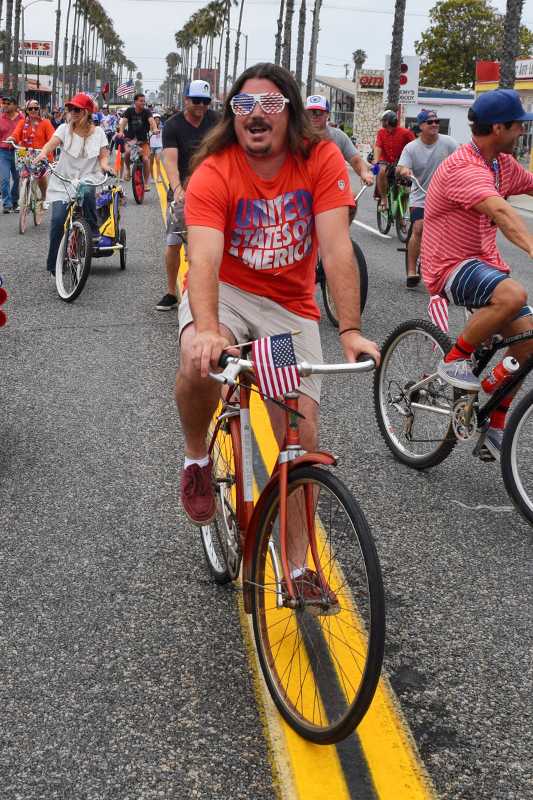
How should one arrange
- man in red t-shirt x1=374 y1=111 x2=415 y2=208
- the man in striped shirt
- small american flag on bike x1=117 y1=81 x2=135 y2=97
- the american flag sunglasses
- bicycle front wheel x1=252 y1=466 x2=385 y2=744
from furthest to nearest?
small american flag on bike x1=117 y1=81 x2=135 y2=97 → man in red t-shirt x1=374 y1=111 x2=415 y2=208 → the man in striped shirt → the american flag sunglasses → bicycle front wheel x1=252 y1=466 x2=385 y2=744

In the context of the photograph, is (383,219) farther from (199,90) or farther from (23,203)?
(199,90)

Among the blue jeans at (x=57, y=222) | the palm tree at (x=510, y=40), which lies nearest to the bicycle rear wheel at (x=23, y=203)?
the blue jeans at (x=57, y=222)

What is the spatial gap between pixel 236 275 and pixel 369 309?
694 cm

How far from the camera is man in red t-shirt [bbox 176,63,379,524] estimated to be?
135 inches

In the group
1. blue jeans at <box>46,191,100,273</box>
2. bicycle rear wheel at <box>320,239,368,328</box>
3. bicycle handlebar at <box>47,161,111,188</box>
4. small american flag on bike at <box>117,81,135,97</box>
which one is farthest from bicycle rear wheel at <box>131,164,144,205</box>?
small american flag on bike at <box>117,81,135,97</box>

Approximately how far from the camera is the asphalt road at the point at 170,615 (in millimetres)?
2982

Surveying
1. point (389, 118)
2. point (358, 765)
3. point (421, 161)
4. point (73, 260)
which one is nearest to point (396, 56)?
point (389, 118)

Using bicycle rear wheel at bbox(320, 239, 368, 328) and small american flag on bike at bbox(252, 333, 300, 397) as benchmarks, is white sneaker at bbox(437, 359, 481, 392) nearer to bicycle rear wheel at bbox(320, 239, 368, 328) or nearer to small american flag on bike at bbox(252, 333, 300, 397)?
small american flag on bike at bbox(252, 333, 300, 397)

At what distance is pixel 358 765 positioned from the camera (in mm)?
2977

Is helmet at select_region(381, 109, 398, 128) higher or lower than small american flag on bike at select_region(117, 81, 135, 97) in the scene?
lower

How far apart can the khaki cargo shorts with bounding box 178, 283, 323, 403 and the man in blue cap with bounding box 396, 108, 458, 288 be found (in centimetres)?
841

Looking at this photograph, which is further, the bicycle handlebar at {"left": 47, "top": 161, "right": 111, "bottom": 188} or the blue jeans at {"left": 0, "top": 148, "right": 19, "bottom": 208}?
the blue jeans at {"left": 0, "top": 148, "right": 19, "bottom": 208}

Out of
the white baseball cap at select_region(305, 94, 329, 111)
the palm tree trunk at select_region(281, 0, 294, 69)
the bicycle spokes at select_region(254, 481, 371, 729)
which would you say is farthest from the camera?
the palm tree trunk at select_region(281, 0, 294, 69)

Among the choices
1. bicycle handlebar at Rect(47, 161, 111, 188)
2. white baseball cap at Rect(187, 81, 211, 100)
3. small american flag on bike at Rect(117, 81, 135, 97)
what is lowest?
bicycle handlebar at Rect(47, 161, 111, 188)
